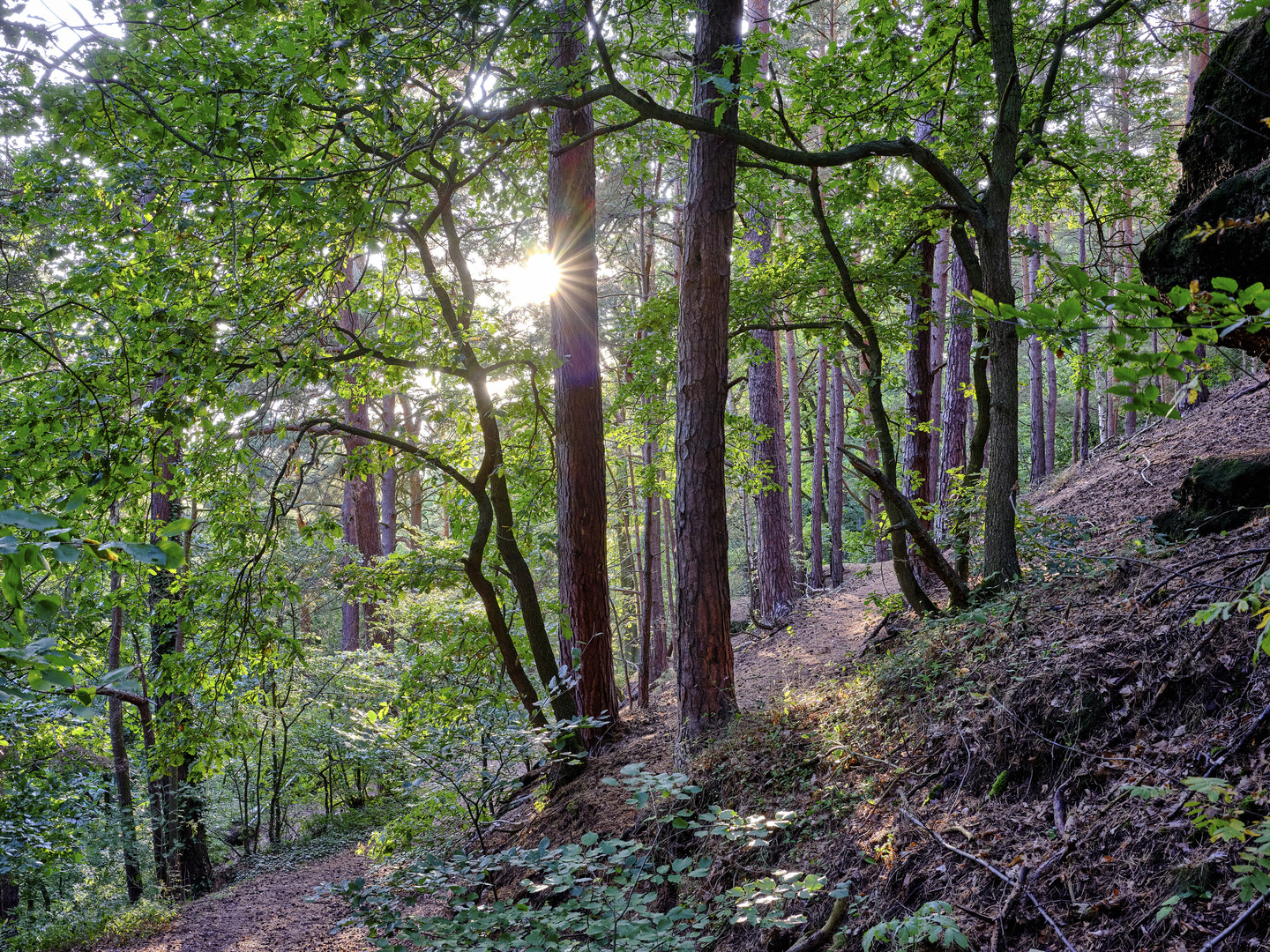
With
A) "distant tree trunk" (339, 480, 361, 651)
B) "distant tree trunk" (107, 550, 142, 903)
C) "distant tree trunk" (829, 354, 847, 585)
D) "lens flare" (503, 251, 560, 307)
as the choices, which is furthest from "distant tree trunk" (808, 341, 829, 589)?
"distant tree trunk" (107, 550, 142, 903)

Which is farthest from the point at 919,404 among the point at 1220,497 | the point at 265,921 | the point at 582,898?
the point at 265,921

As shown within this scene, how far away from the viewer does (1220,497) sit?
4.53 meters

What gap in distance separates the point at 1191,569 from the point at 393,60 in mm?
4827

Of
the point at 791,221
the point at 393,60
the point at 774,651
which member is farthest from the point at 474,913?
the point at 774,651

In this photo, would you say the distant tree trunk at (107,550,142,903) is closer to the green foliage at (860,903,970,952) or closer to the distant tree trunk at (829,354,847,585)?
the green foliage at (860,903,970,952)

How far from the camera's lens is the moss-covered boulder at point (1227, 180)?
3695 millimetres

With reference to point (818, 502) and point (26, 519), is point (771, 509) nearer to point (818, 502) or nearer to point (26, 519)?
point (818, 502)

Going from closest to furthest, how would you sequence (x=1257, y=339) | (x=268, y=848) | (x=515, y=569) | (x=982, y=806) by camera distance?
(x=982, y=806), (x=1257, y=339), (x=515, y=569), (x=268, y=848)

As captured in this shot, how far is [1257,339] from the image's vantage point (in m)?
3.72

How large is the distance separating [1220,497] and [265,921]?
9795 millimetres

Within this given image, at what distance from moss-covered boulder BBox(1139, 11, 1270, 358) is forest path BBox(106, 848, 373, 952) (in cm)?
776

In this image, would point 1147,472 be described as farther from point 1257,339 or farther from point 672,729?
point 672,729

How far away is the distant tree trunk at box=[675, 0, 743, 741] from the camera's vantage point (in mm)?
5672

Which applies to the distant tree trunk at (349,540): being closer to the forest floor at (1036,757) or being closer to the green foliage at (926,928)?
the forest floor at (1036,757)
